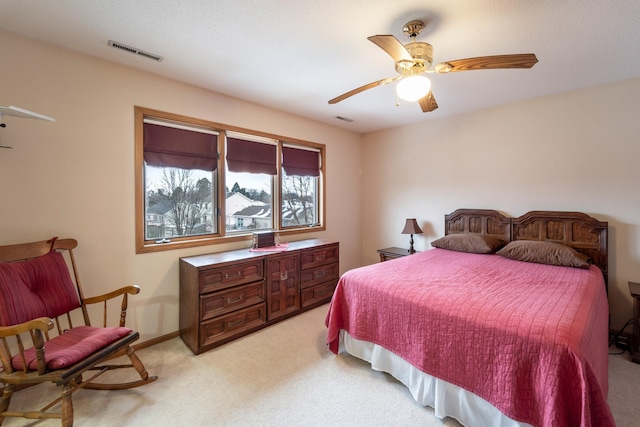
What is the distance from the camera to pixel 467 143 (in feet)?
12.5

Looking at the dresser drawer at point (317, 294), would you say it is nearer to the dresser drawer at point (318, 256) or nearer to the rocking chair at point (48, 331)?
the dresser drawer at point (318, 256)

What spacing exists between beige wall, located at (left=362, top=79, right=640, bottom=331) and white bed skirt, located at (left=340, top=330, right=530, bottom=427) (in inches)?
95.5

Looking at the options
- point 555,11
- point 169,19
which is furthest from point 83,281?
point 555,11

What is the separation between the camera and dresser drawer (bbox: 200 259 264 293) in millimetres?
2555

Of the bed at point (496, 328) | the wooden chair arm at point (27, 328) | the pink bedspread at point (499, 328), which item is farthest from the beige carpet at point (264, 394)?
the wooden chair arm at point (27, 328)

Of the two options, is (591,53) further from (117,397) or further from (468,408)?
(117,397)

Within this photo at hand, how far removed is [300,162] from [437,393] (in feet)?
10.5

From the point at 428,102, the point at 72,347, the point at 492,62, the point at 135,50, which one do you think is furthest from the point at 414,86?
the point at 72,347

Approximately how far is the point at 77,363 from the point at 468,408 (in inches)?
93.3

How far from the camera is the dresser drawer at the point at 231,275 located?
2.55 meters

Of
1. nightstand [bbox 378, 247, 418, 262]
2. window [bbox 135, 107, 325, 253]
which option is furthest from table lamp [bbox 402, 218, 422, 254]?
window [bbox 135, 107, 325, 253]

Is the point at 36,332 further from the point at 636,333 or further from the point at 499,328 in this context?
the point at 636,333

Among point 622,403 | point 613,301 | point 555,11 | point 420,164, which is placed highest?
point 555,11

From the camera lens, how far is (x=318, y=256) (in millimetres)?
3590
